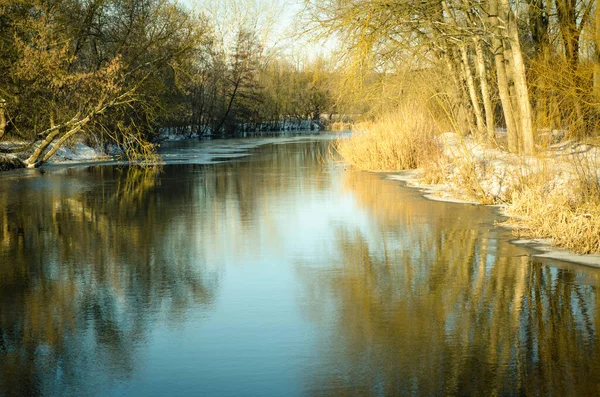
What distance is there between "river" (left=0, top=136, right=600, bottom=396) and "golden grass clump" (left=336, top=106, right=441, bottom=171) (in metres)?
11.0

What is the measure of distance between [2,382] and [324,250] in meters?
6.22

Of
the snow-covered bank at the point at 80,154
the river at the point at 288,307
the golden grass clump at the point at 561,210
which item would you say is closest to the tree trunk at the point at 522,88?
the golden grass clump at the point at 561,210

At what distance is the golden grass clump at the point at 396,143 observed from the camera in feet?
86.5

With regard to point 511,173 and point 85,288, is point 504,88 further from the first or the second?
point 85,288

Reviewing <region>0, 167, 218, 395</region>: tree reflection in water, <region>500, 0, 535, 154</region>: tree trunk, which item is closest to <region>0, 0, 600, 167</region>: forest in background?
<region>500, 0, 535, 154</region>: tree trunk

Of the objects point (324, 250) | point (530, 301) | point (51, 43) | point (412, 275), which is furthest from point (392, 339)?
point (51, 43)

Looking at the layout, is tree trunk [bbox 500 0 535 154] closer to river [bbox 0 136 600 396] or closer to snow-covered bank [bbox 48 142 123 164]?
river [bbox 0 136 600 396]

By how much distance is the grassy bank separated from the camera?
37.6 feet

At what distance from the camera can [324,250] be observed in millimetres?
11398

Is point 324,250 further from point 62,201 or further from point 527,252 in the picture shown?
point 62,201

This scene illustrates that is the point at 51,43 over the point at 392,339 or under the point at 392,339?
over

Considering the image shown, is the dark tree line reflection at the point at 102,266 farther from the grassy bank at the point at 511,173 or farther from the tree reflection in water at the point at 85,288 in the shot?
the grassy bank at the point at 511,173

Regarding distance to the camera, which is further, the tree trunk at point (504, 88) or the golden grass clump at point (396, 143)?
the golden grass clump at point (396, 143)

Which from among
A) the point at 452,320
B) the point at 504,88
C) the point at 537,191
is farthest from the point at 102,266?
the point at 504,88
